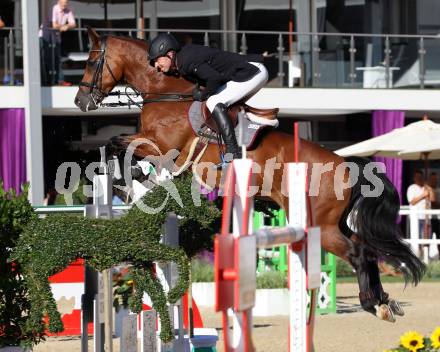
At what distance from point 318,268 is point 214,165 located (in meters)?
3.58

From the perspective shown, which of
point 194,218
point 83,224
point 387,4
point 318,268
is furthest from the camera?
point 387,4

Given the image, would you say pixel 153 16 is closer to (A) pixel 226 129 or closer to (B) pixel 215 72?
(B) pixel 215 72

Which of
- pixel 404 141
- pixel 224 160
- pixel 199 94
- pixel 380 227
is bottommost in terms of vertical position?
pixel 380 227

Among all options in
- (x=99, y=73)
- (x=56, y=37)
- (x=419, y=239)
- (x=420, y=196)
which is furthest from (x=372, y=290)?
(x=56, y=37)

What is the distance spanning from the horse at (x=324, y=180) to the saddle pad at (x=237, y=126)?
47 mm

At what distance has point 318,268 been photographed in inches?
183

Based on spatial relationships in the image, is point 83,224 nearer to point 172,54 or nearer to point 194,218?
point 194,218

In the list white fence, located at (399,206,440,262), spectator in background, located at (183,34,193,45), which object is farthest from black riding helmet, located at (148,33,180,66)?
spectator in background, located at (183,34,193,45)

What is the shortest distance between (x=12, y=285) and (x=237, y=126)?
7.68 feet

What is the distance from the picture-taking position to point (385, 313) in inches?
301

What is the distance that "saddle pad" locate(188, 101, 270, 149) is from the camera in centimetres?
807

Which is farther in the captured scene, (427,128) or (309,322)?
(427,128)

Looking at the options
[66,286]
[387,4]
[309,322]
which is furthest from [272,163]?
[387,4]

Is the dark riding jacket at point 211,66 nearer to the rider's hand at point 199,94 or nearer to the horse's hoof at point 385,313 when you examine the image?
the rider's hand at point 199,94
